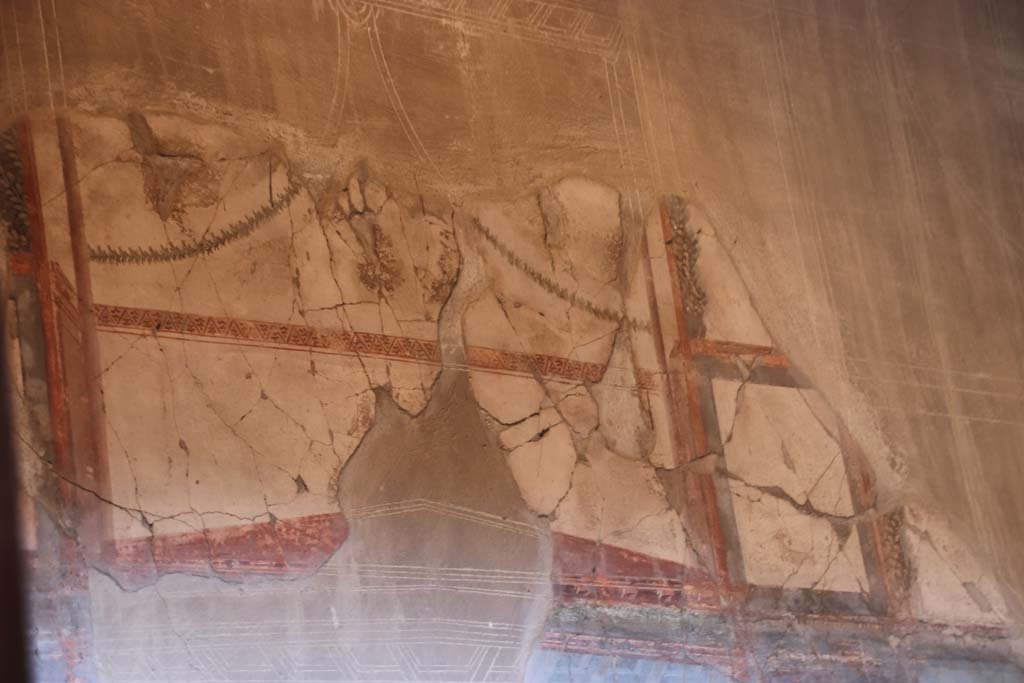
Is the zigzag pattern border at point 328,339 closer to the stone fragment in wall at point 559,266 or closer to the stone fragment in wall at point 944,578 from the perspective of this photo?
the stone fragment in wall at point 559,266

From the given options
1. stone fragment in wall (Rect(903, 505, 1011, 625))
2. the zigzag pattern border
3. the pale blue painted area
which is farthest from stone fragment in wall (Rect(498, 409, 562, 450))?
the pale blue painted area

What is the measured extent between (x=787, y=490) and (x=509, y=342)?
3.26 feet

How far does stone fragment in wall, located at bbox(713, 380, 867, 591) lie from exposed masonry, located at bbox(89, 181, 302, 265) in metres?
1.41

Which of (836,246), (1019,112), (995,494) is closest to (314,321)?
(836,246)

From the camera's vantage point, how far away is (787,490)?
13.5 ft

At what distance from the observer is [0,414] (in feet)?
3.39

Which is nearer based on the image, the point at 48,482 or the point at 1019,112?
the point at 48,482

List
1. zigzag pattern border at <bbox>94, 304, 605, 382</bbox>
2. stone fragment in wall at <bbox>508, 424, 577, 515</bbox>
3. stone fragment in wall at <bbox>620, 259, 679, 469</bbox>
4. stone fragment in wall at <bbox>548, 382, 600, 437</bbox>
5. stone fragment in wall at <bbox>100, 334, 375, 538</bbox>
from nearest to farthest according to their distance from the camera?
stone fragment in wall at <bbox>100, 334, 375, 538</bbox> < zigzag pattern border at <bbox>94, 304, 605, 382</bbox> < stone fragment in wall at <bbox>508, 424, 577, 515</bbox> < stone fragment in wall at <bbox>548, 382, 600, 437</bbox> < stone fragment in wall at <bbox>620, 259, 679, 469</bbox>

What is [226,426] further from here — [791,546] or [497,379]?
[791,546]

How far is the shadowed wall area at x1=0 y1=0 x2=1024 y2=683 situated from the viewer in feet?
10.4

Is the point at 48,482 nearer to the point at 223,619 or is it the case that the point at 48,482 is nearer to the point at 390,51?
the point at 223,619

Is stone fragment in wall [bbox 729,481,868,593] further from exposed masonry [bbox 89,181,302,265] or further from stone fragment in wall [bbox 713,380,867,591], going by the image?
exposed masonry [bbox 89,181,302,265]

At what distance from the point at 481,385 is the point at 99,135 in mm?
1157

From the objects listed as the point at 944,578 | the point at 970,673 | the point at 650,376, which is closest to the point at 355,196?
the point at 650,376
